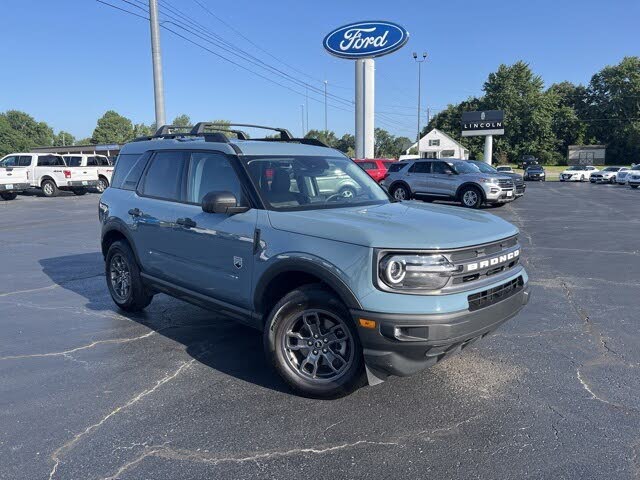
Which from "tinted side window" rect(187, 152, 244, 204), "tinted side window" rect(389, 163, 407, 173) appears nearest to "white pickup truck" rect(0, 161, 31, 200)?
"tinted side window" rect(389, 163, 407, 173)

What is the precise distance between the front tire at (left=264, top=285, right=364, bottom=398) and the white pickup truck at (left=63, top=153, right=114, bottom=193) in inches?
944

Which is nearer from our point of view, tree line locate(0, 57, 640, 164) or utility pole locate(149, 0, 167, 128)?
utility pole locate(149, 0, 167, 128)

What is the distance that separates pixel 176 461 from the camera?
9.52ft

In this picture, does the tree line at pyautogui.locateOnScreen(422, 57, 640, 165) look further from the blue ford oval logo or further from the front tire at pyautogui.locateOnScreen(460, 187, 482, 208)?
the front tire at pyautogui.locateOnScreen(460, 187, 482, 208)

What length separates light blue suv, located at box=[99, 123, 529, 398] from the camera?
312 cm

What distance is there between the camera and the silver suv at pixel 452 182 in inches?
656

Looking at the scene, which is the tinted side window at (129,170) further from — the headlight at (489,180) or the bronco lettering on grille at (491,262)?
the headlight at (489,180)

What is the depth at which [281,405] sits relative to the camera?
3533 mm

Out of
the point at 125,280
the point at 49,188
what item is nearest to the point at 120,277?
the point at 125,280

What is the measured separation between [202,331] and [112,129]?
448ft

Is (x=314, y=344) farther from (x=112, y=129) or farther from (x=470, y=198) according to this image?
(x=112, y=129)

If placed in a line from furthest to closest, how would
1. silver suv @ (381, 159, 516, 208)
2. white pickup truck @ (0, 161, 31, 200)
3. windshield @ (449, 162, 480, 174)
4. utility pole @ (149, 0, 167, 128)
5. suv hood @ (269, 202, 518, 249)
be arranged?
white pickup truck @ (0, 161, 31, 200)
utility pole @ (149, 0, 167, 128)
windshield @ (449, 162, 480, 174)
silver suv @ (381, 159, 516, 208)
suv hood @ (269, 202, 518, 249)

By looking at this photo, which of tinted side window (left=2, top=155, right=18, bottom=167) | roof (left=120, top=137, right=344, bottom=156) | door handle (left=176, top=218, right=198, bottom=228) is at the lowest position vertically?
door handle (left=176, top=218, right=198, bottom=228)

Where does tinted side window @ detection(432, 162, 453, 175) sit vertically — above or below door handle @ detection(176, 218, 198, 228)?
above
